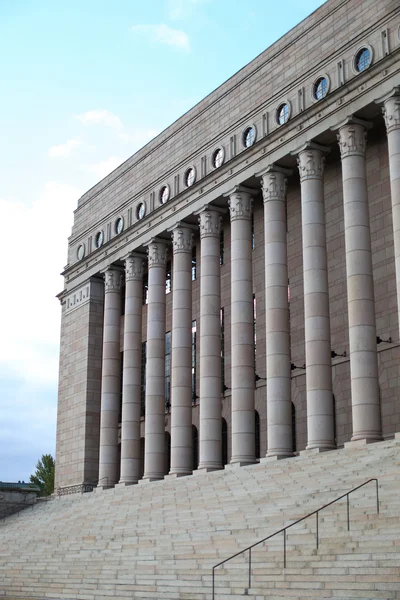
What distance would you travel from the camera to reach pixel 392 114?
1497 inches

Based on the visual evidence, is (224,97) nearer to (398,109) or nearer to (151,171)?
(151,171)

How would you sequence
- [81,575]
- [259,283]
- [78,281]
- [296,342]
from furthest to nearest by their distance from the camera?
[78,281] → [259,283] → [296,342] → [81,575]

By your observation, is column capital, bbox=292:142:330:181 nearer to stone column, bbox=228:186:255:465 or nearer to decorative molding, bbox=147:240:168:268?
stone column, bbox=228:186:255:465

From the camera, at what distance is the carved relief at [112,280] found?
59312 mm

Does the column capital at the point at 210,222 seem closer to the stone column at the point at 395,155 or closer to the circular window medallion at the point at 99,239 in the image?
the circular window medallion at the point at 99,239

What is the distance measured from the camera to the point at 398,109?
3797 cm

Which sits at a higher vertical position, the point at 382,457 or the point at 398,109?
the point at 398,109

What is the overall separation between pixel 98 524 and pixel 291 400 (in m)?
12.4

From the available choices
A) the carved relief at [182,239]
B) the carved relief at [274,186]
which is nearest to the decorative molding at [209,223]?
the carved relief at [182,239]

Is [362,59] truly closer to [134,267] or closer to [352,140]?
[352,140]

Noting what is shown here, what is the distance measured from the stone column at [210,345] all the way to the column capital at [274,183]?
17.6 ft

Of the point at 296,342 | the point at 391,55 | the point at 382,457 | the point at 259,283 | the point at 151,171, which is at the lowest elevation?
the point at 382,457

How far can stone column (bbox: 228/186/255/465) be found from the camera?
142 ft

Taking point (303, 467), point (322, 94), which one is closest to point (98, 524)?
point (303, 467)
